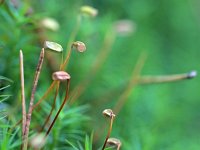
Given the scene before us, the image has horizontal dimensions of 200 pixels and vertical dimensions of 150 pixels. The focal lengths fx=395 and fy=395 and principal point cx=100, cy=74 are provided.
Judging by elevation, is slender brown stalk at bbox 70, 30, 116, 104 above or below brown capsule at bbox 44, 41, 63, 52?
below

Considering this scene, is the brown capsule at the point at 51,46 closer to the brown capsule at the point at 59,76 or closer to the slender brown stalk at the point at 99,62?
the brown capsule at the point at 59,76

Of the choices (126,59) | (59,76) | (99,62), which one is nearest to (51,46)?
(59,76)

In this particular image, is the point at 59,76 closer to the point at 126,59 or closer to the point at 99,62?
the point at 99,62

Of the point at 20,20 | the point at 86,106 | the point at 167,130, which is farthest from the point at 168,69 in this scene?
the point at 20,20

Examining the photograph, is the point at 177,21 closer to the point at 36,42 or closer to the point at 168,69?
the point at 168,69

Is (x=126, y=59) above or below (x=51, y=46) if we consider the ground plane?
below

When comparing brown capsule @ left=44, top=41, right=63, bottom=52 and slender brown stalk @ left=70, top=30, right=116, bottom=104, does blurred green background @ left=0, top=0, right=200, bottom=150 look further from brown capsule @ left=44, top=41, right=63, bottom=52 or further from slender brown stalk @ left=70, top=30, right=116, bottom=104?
brown capsule @ left=44, top=41, right=63, bottom=52

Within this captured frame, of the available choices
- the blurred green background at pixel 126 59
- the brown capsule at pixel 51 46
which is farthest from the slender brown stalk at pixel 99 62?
the brown capsule at pixel 51 46

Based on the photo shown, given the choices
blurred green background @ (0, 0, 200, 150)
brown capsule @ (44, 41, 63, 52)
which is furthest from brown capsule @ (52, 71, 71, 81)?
blurred green background @ (0, 0, 200, 150)
